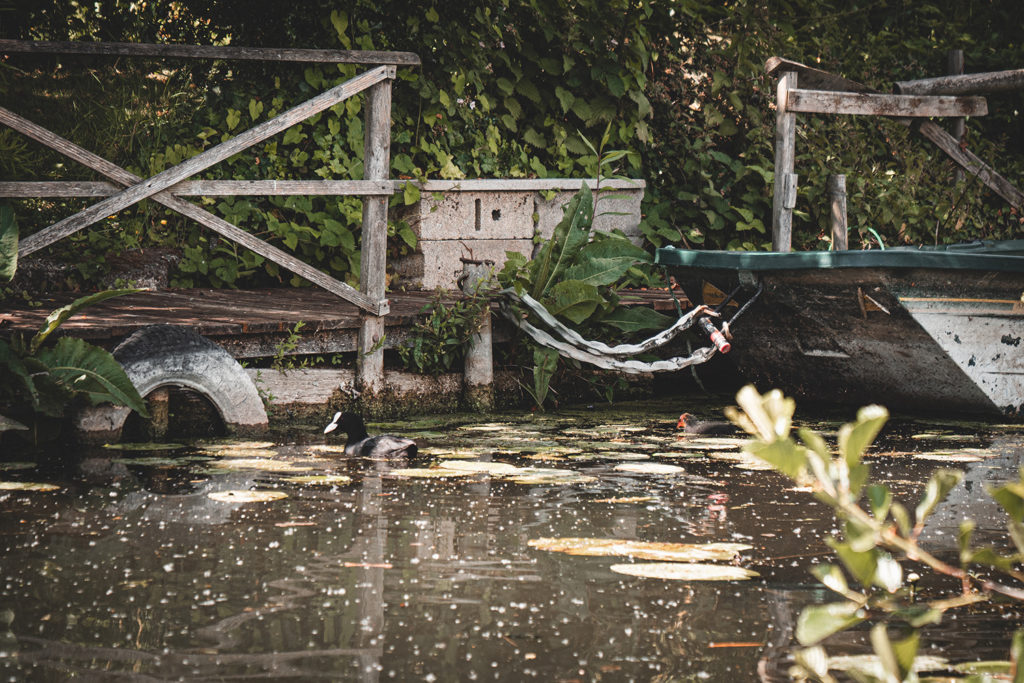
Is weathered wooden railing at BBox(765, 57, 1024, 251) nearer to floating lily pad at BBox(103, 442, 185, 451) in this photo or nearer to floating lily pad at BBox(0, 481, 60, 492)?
floating lily pad at BBox(103, 442, 185, 451)

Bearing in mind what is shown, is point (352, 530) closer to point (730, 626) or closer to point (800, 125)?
point (730, 626)

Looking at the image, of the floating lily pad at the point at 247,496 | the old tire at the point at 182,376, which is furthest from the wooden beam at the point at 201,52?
the floating lily pad at the point at 247,496

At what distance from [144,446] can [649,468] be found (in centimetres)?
257

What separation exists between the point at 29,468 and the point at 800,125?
859 centimetres

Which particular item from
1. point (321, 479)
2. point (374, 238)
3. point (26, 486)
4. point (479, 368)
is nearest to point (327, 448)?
point (321, 479)

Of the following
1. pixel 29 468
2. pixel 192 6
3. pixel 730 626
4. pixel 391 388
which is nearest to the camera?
pixel 730 626

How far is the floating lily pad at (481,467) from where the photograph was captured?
5.57 metres

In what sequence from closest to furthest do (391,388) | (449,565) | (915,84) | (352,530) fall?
1. (449,565)
2. (352,530)
3. (391,388)
4. (915,84)

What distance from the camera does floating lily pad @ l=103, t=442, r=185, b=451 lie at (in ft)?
19.4

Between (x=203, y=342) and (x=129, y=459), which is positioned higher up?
(x=203, y=342)

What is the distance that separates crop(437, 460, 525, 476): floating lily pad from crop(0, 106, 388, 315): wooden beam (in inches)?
62.0

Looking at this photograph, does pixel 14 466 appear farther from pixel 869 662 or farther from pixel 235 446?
pixel 869 662

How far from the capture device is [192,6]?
916cm

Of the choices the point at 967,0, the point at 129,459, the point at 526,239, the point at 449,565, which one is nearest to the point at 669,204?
the point at 526,239
